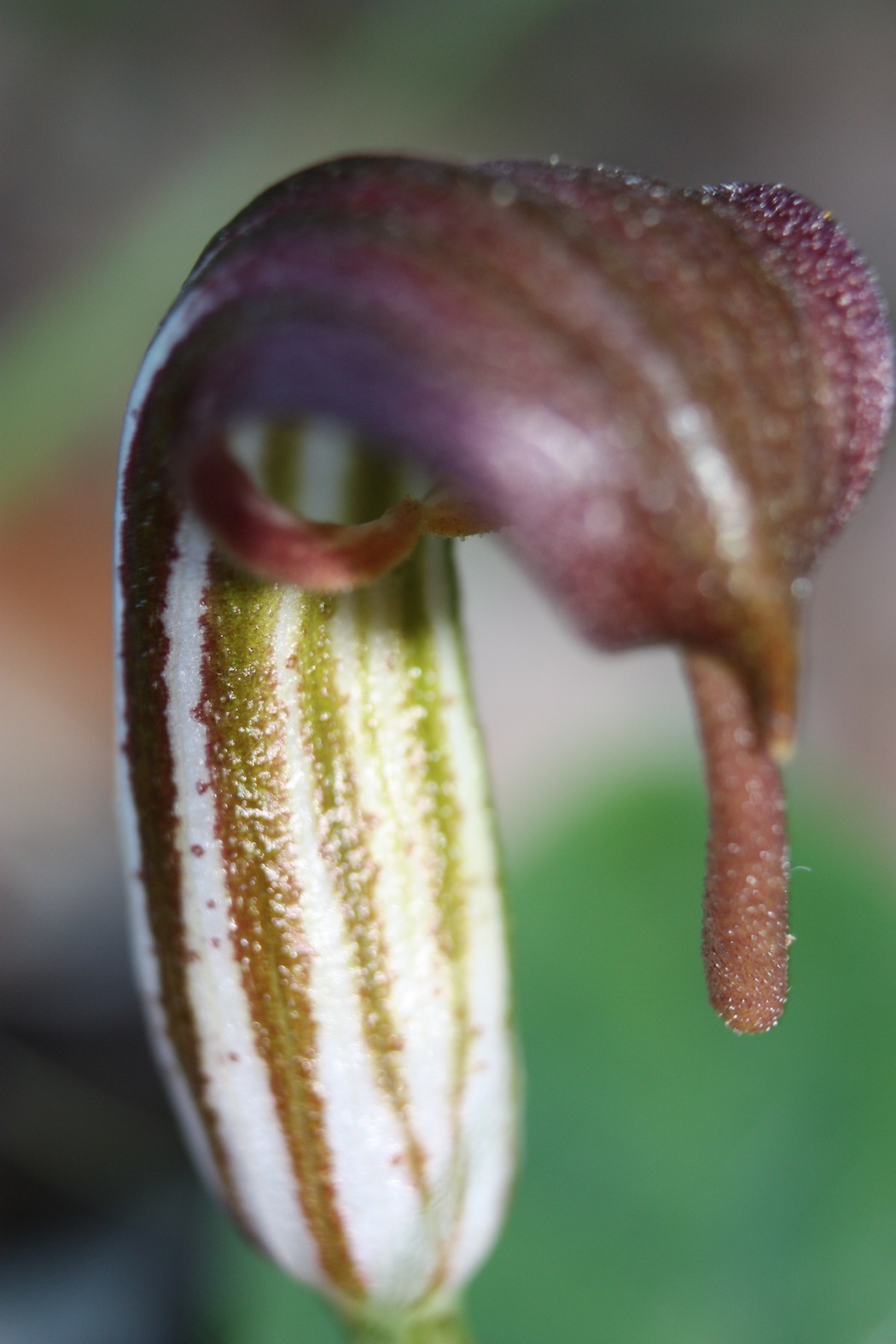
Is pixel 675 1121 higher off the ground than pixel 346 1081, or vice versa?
pixel 346 1081

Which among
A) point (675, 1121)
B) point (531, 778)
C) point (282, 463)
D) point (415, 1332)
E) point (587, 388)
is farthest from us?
point (531, 778)

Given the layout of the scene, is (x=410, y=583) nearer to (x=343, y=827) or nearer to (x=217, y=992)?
(x=343, y=827)

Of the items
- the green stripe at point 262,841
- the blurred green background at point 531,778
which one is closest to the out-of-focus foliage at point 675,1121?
the blurred green background at point 531,778

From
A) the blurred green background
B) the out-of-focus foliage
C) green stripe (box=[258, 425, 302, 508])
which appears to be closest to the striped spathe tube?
green stripe (box=[258, 425, 302, 508])

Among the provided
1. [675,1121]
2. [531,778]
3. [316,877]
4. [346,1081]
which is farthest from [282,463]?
[531,778]

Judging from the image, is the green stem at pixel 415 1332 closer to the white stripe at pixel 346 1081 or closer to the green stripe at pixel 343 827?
the white stripe at pixel 346 1081

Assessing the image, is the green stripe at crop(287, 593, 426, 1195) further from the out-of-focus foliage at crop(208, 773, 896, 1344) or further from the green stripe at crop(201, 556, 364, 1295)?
the out-of-focus foliage at crop(208, 773, 896, 1344)

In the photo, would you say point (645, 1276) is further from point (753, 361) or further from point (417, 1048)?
point (753, 361)
